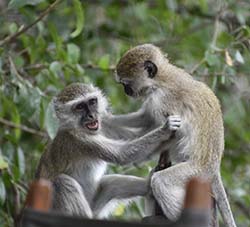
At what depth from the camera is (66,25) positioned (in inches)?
298

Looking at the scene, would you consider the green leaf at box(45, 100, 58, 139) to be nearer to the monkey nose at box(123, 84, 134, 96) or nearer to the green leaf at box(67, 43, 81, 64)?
the monkey nose at box(123, 84, 134, 96)

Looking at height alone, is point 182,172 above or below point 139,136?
below

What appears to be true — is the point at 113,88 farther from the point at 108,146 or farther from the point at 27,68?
A: the point at 108,146

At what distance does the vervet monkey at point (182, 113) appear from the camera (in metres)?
4.58

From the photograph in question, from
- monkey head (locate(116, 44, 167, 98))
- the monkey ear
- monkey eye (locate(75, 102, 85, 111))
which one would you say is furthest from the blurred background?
the monkey ear

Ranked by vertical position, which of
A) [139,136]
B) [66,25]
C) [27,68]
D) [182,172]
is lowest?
[182,172]

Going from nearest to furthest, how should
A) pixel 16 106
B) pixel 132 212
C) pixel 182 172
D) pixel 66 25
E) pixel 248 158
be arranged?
pixel 182 172, pixel 16 106, pixel 132 212, pixel 66 25, pixel 248 158

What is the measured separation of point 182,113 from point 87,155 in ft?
2.64

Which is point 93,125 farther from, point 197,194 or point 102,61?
point 197,194

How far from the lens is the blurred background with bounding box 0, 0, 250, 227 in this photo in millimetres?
5758

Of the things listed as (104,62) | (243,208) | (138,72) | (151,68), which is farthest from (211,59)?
(243,208)

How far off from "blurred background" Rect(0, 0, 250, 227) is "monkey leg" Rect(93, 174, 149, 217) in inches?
18.1

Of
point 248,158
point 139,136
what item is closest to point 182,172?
point 139,136

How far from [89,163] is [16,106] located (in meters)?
0.95
